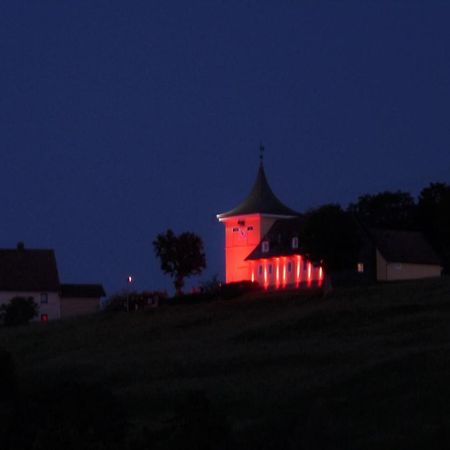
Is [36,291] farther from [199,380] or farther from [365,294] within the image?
[199,380]

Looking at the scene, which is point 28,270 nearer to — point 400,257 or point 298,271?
point 298,271

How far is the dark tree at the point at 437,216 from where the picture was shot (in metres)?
88.5

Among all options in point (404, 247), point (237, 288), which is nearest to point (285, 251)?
point (237, 288)

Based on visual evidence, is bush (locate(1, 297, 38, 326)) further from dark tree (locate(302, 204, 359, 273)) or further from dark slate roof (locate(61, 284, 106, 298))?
dark tree (locate(302, 204, 359, 273))

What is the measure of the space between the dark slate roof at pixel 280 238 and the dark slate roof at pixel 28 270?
56.8 feet

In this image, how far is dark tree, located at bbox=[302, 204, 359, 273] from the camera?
79688 mm

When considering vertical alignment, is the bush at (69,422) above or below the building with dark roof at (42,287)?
below

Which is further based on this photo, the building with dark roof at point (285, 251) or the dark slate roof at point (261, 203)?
the dark slate roof at point (261, 203)

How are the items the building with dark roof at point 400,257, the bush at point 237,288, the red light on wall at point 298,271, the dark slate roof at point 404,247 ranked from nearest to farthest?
the bush at point 237,288
the building with dark roof at point 400,257
the dark slate roof at point 404,247
the red light on wall at point 298,271

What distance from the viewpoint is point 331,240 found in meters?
80.2

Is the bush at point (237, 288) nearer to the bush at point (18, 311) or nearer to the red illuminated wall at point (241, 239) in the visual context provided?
the red illuminated wall at point (241, 239)

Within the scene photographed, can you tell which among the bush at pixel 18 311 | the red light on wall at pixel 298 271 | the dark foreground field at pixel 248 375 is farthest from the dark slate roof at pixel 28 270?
the dark foreground field at pixel 248 375

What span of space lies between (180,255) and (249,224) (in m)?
5.52

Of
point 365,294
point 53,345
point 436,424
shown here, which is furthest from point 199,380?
point 365,294
